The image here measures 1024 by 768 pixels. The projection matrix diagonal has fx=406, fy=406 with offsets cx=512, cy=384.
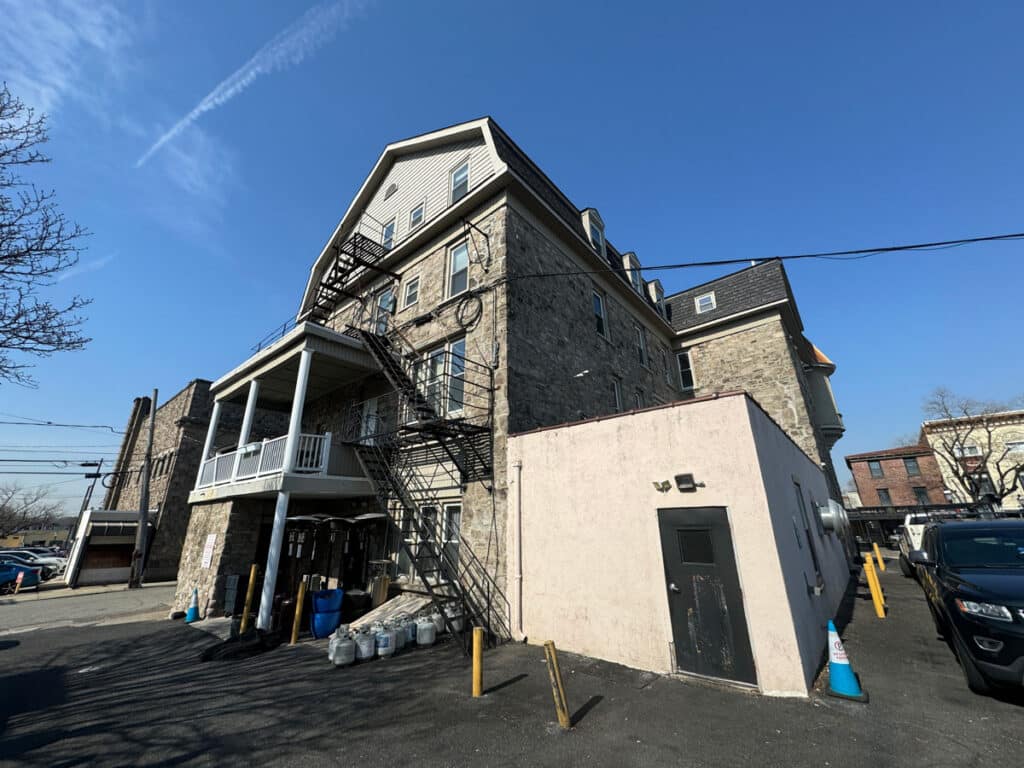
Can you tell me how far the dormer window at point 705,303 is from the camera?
21.5 meters

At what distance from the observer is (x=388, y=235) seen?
16.2m

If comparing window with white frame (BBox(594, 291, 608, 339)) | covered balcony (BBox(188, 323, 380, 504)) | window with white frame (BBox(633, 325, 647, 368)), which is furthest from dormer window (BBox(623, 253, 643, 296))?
covered balcony (BBox(188, 323, 380, 504))

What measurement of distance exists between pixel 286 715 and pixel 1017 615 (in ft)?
28.8

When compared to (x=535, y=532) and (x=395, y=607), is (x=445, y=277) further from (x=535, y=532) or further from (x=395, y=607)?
(x=395, y=607)

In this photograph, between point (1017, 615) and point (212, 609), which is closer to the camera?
point (1017, 615)

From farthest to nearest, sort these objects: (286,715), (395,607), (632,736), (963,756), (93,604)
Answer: (93,604), (395,607), (286,715), (632,736), (963,756)

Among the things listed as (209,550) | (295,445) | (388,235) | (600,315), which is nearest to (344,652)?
(295,445)

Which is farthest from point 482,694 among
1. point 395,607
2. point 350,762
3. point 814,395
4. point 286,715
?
point 814,395

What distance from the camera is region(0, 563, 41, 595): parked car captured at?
822 inches

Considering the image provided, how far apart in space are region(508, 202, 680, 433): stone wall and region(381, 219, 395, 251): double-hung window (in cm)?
617

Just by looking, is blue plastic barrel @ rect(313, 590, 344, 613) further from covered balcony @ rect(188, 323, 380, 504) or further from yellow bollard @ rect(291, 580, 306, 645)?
covered balcony @ rect(188, 323, 380, 504)

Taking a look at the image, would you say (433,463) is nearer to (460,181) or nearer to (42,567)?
(460,181)

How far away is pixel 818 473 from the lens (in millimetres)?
13383

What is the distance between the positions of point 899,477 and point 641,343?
1756 inches
